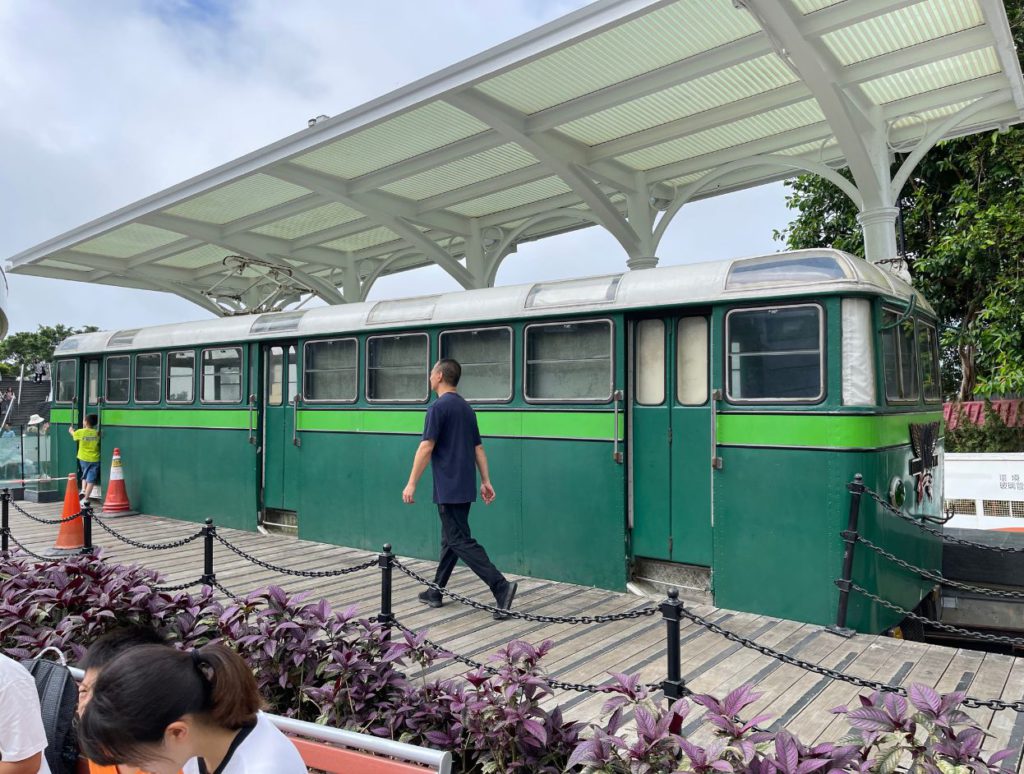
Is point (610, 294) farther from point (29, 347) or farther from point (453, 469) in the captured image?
point (29, 347)

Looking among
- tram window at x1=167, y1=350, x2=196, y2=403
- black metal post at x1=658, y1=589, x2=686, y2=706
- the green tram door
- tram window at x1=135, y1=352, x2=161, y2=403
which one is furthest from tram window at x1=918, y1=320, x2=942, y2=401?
tram window at x1=135, y1=352, x2=161, y2=403

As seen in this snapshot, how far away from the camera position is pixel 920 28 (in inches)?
328

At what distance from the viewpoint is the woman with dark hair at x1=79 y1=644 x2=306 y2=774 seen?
2.12 metres

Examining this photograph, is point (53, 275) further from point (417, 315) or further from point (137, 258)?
point (417, 315)

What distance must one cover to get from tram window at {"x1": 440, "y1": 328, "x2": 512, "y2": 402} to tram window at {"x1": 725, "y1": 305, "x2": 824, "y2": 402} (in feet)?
7.12

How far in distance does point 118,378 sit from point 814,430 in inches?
397

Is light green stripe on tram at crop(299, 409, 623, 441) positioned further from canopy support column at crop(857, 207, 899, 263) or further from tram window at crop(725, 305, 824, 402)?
canopy support column at crop(857, 207, 899, 263)

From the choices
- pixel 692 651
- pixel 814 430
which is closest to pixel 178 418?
pixel 692 651

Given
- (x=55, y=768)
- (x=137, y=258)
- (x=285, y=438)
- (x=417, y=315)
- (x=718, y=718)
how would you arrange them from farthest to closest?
(x=137, y=258), (x=285, y=438), (x=417, y=315), (x=55, y=768), (x=718, y=718)

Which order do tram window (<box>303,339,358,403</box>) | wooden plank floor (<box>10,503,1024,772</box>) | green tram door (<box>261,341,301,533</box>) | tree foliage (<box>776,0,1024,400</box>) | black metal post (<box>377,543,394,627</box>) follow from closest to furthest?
1. wooden plank floor (<box>10,503,1024,772</box>)
2. black metal post (<box>377,543,394,627</box>)
3. tram window (<box>303,339,358,403</box>)
4. green tram door (<box>261,341,301,533</box>)
5. tree foliage (<box>776,0,1024,400</box>)

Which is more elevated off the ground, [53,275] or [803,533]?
[53,275]

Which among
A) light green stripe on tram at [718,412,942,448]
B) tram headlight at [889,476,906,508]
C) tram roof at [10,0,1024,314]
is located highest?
tram roof at [10,0,1024,314]

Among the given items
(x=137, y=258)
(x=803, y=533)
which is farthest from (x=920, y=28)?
(x=137, y=258)

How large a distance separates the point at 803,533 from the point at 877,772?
10.7ft
